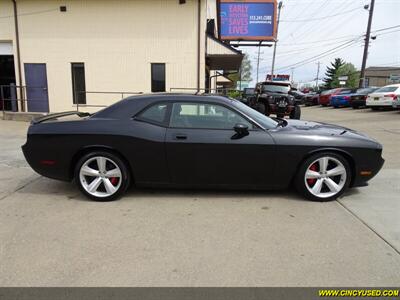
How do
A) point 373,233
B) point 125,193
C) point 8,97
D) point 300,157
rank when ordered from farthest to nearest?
point 8,97
point 125,193
point 300,157
point 373,233

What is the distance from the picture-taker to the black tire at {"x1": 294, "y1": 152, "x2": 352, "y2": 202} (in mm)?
4500

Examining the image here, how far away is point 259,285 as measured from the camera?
2.71 metres

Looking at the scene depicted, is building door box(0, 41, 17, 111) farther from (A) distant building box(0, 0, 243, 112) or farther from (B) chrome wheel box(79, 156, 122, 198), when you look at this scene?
(B) chrome wheel box(79, 156, 122, 198)

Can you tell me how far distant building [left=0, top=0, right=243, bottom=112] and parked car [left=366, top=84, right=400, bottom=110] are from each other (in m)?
9.32

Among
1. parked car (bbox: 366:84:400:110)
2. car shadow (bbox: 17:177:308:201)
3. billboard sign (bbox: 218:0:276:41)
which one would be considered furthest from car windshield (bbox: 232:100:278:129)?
parked car (bbox: 366:84:400:110)

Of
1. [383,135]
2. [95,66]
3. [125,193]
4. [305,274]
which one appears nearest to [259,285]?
[305,274]

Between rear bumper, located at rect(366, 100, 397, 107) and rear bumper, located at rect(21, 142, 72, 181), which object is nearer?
rear bumper, located at rect(21, 142, 72, 181)

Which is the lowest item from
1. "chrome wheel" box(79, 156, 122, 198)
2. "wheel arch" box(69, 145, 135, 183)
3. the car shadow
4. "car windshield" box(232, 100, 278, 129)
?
the car shadow

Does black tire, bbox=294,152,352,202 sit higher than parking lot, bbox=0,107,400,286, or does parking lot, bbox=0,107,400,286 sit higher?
black tire, bbox=294,152,352,202

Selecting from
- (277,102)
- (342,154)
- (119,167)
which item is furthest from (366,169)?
(277,102)

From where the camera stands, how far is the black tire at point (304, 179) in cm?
450
